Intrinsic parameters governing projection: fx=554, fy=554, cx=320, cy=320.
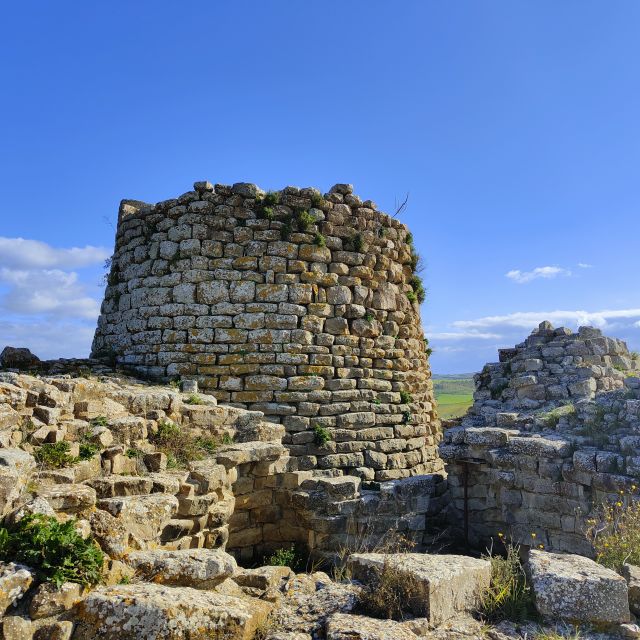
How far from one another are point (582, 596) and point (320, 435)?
15.8 ft

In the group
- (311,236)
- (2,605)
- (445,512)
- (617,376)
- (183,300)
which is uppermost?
(311,236)

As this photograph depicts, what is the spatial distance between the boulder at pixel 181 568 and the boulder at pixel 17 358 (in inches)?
229

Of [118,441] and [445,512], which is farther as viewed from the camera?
[445,512]

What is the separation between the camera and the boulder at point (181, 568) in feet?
11.6

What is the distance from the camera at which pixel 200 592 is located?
11.0 ft

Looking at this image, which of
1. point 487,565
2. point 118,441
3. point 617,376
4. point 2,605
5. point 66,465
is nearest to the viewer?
point 2,605

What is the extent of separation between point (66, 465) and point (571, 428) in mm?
6564

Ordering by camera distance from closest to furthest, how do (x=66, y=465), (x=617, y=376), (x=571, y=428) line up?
(x=66, y=465) < (x=571, y=428) < (x=617, y=376)

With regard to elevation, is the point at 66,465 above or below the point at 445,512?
above

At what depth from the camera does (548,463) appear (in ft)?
23.0

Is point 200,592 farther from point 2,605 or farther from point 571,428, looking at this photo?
point 571,428

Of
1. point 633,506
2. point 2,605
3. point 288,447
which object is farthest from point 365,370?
point 2,605

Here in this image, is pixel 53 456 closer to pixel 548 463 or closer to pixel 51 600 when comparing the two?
pixel 51 600

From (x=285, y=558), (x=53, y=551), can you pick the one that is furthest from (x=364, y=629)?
(x=285, y=558)
